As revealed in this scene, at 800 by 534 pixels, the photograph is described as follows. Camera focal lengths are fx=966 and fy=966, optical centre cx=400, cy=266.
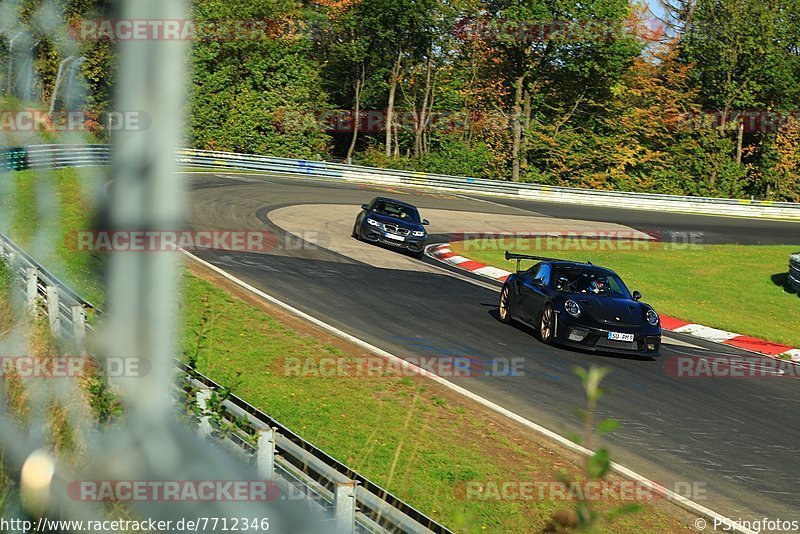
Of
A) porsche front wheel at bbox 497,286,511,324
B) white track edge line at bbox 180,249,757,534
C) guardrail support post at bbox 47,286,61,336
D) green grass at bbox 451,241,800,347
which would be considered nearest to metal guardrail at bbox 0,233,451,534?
white track edge line at bbox 180,249,757,534

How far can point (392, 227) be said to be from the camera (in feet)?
78.5

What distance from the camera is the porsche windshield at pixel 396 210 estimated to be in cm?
2461

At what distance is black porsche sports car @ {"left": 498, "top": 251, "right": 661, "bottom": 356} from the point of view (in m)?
13.9

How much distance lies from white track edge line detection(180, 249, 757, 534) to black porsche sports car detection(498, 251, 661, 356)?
2.90 m

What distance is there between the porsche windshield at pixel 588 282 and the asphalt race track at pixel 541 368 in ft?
3.32

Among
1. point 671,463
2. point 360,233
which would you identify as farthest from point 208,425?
point 360,233

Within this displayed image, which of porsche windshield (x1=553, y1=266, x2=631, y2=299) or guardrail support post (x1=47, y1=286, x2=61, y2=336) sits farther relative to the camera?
porsche windshield (x1=553, y1=266, x2=631, y2=299)

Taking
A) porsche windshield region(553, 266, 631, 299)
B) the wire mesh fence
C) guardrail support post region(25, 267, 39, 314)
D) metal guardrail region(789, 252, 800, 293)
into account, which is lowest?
metal guardrail region(789, 252, 800, 293)

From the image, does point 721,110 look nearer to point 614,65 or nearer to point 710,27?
point 710,27

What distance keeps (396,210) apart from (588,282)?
10288 mm

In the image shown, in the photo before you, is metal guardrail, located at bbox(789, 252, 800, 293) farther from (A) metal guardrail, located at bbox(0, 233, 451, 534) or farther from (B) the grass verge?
(A) metal guardrail, located at bbox(0, 233, 451, 534)

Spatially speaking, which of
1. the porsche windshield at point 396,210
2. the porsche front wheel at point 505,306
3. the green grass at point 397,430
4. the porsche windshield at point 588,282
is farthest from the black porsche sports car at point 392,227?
the green grass at point 397,430

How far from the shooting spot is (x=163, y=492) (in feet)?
6.86

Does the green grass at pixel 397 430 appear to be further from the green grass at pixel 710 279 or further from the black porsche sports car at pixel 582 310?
the green grass at pixel 710 279
